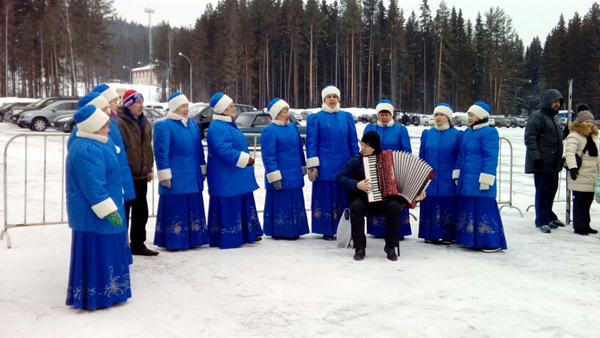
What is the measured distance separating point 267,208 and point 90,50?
55944mm

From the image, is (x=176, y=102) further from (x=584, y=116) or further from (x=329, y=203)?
(x=584, y=116)

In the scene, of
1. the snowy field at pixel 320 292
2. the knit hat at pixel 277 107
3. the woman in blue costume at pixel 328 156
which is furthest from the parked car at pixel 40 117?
the woman in blue costume at pixel 328 156

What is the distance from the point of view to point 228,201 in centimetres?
695

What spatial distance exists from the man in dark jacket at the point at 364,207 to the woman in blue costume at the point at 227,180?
1.21 metres

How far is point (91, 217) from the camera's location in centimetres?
457

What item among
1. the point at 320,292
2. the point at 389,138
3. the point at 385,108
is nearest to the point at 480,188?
the point at 389,138

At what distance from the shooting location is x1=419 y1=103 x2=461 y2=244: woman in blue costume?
7.29 meters

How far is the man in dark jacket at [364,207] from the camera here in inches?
255

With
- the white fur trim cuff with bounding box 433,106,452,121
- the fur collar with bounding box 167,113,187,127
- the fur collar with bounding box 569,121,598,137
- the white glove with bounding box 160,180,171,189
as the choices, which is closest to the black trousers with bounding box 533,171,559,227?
the fur collar with bounding box 569,121,598,137

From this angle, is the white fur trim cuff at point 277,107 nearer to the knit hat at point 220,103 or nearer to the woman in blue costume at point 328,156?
the woman in blue costume at point 328,156

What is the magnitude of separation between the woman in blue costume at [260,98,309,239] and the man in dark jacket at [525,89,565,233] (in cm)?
339

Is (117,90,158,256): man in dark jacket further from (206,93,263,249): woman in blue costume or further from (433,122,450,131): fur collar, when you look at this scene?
(433,122,450,131): fur collar

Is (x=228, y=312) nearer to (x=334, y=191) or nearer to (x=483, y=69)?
(x=334, y=191)

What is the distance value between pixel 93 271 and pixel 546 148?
643cm
